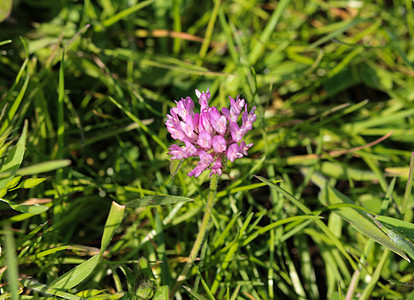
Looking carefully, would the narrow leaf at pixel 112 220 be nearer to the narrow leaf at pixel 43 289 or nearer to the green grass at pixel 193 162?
the green grass at pixel 193 162

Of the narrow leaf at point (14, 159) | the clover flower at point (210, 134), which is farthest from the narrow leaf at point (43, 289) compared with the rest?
the clover flower at point (210, 134)

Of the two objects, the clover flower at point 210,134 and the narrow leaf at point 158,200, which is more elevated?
the clover flower at point 210,134

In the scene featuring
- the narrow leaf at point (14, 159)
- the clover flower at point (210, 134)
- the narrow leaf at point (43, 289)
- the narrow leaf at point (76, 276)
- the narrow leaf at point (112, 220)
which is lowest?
the narrow leaf at point (43, 289)

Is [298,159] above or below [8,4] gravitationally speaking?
below

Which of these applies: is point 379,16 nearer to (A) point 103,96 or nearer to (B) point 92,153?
(A) point 103,96

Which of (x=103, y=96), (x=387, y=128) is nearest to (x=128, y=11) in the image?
(x=103, y=96)

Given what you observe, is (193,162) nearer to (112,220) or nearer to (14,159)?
(112,220)
